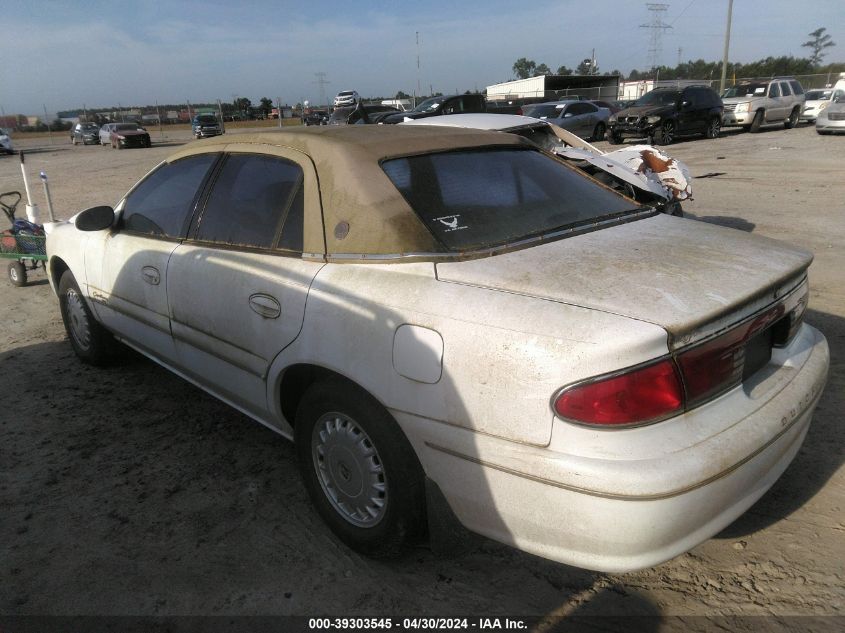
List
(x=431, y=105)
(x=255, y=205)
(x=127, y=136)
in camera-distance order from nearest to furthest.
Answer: (x=255, y=205)
(x=431, y=105)
(x=127, y=136)

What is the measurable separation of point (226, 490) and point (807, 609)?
2.41 meters

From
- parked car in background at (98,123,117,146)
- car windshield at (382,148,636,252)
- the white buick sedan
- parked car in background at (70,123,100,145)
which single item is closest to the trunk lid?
the white buick sedan

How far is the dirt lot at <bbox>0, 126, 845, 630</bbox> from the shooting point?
229cm

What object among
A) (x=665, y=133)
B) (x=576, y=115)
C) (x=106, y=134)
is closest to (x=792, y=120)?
(x=665, y=133)

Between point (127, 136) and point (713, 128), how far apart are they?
26.2 m

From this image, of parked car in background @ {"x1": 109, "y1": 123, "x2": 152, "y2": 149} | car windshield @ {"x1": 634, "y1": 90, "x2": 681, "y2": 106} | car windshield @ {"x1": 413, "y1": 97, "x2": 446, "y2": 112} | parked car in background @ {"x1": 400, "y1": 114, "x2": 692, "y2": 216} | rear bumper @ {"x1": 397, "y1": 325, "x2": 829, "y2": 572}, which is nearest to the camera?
rear bumper @ {"x1": 397, "y1": 325, "x2": 829, "y2": 572}

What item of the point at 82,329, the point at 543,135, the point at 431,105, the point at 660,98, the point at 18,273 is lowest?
the point at 18,273

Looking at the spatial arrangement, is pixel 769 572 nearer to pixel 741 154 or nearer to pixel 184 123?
pixel 741 154

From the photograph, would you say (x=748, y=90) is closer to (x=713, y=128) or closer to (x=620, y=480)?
(x=713, y=128)

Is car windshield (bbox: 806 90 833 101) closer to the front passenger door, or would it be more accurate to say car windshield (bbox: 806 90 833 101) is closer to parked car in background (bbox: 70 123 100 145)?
the front passenger door

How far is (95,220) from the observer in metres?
3.79

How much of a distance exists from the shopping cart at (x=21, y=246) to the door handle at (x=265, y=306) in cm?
460

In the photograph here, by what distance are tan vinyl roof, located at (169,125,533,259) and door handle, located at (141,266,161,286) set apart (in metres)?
0.85

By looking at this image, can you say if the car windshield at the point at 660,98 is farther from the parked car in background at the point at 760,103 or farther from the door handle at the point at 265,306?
the door handle at the point at 265,306
